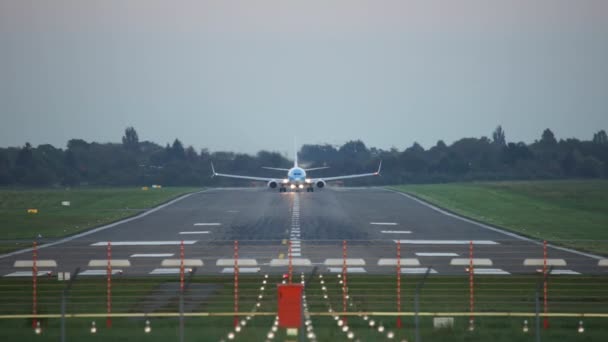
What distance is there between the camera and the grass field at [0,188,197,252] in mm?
51125

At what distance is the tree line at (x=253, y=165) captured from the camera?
427ft

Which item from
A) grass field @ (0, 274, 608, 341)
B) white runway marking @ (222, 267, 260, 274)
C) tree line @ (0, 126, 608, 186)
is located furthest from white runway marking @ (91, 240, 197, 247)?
tree line @ (0, 126, 608, 186)

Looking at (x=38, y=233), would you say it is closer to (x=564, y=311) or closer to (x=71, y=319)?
(x=71, y=319)

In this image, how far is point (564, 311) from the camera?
22.1 meters

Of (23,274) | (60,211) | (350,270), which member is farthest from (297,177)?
(23,274)

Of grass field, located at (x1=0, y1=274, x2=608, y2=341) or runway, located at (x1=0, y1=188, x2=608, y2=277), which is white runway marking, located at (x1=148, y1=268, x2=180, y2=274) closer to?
runway, located at (x1=0, y1=188, x2=608, y2=277)

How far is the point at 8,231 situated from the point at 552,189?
194 feet

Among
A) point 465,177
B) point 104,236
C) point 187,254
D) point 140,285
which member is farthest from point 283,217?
point 465,177

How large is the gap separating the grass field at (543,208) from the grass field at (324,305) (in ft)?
47.2

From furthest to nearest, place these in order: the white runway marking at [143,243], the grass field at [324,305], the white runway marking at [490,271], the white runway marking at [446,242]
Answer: the white runway marking at [446,242]
the white runway marking at [143,243]
the white runway marking at [490,271]
the grass field at [324,305]

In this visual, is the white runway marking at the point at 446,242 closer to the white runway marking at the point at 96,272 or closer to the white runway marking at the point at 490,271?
the white runway marking at the point at 490,271

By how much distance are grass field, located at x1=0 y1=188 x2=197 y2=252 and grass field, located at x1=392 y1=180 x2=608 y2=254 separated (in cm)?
2418

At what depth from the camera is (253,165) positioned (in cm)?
13625

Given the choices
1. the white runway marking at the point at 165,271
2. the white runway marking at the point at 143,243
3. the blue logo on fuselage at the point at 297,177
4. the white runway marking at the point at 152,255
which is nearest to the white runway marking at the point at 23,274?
the white runway marking at the point at 165,271
